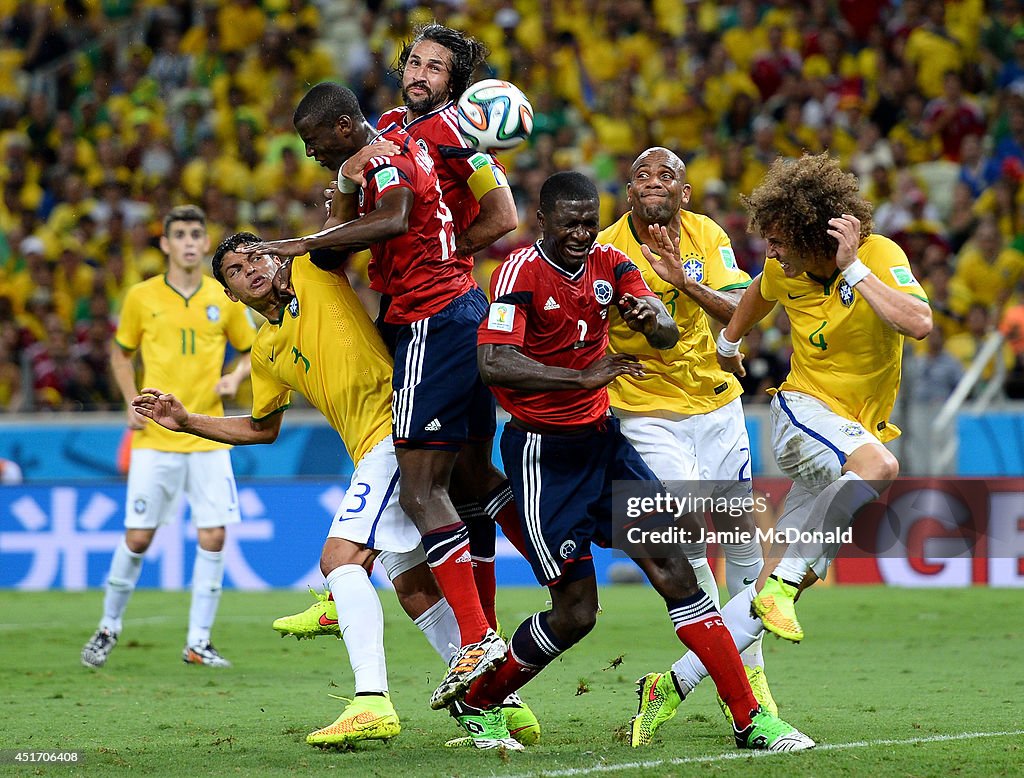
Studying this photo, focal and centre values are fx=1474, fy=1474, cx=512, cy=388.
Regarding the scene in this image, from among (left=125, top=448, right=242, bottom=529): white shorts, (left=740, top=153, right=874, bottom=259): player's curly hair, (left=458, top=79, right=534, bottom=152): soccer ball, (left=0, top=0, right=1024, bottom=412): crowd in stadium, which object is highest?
(left=0, top=0, right=1024, bottom=412): crowd in stadium

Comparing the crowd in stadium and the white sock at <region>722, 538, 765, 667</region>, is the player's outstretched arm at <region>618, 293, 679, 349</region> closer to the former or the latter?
the white sock at <region>722, 538, 765, 667</region>

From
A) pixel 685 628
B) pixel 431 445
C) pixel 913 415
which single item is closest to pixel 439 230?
pixel 431 445

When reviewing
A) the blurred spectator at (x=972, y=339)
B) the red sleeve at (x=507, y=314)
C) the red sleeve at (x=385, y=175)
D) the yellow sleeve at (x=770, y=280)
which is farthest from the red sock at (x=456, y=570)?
the blurred spectator at (x=972, y=339)

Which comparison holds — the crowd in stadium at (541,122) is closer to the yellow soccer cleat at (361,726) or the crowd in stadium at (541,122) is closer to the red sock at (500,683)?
the red sock at (500,683)

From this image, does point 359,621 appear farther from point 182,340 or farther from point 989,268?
point 989,268

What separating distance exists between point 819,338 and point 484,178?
169 cm

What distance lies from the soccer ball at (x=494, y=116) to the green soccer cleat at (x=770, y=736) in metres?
2.69

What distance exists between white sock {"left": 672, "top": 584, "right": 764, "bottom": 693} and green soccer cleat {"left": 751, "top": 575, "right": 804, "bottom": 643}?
0.79ft

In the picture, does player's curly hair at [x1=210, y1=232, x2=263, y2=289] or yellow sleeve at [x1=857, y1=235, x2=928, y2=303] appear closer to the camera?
yellow sleeve at [x1=857, y1=235, x2=928, y2=303]

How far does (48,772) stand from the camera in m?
5.70

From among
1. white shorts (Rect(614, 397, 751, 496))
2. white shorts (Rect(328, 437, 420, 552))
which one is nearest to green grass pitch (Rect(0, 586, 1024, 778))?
white shorts (Rect(328, 437, 420, 552))

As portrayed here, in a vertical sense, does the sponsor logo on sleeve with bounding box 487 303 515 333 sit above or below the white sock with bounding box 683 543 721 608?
above

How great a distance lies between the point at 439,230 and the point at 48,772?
275 centimetres

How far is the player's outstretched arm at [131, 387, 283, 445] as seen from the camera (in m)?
6.80
